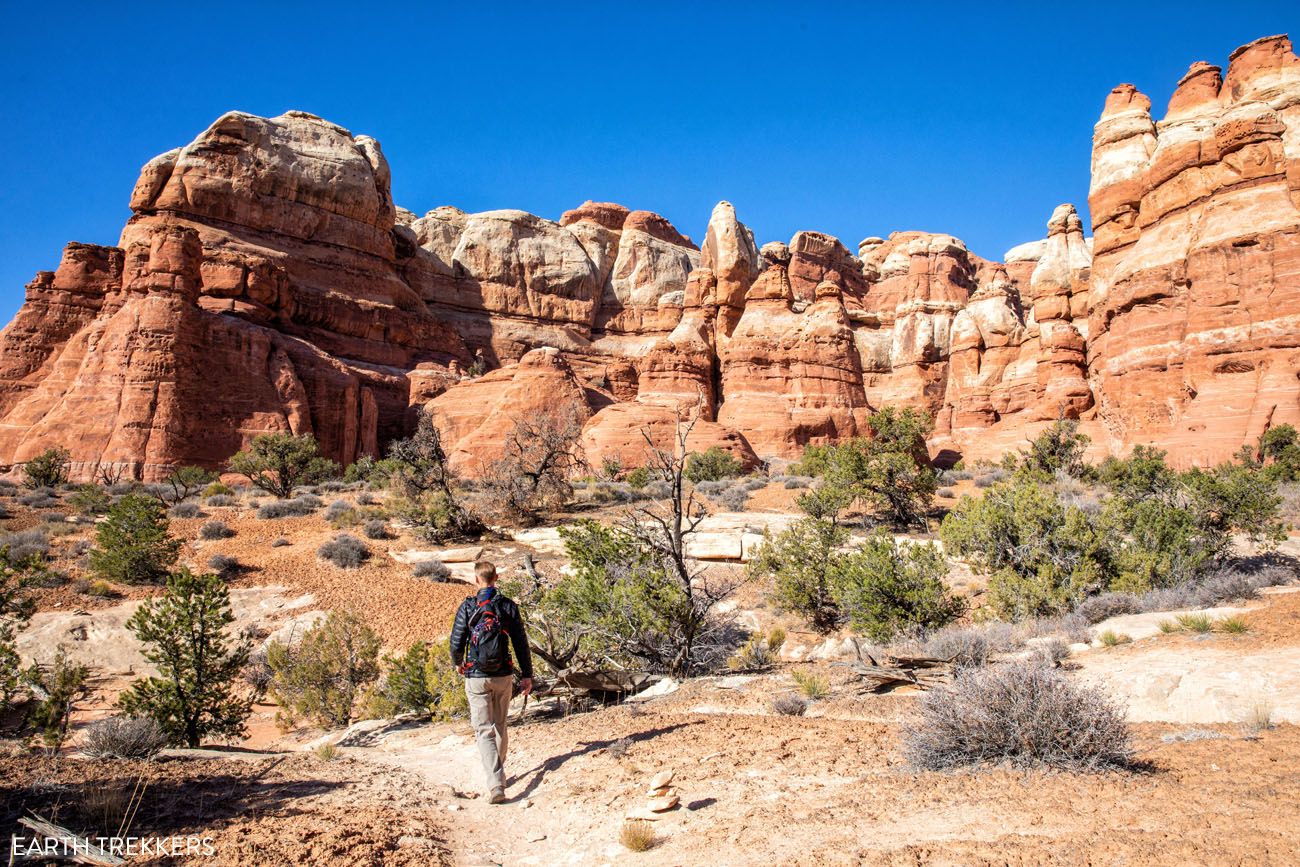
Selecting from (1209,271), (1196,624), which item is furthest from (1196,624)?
(1209,271)

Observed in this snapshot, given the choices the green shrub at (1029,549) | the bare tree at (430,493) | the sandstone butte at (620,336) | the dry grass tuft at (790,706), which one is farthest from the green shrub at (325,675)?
the sandstone butte at (620,336)

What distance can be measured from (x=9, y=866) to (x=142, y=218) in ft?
168

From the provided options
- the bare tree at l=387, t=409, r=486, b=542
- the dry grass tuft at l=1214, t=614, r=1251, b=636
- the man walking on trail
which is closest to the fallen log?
the dry grass tuft at l=1214, t=614, r=1251, b=636

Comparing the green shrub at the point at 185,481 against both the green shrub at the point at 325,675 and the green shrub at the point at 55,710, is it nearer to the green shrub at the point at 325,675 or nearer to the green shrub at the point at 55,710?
the green shrub at the point at 325,675

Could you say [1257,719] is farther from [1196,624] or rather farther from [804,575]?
[804,575]

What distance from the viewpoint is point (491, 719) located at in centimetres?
573

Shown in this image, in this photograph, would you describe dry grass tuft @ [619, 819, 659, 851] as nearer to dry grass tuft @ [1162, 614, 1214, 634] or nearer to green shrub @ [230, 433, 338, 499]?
dry grass tuft @ [1162, 614, 1214, 634]

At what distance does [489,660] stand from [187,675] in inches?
245

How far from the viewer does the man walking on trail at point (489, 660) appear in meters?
5.62

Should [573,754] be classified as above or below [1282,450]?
below

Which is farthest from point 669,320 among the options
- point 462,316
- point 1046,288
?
point 1046,288

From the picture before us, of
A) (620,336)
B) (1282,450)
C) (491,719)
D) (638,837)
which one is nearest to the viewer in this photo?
(638,837)

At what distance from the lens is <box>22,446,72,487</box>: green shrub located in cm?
2612

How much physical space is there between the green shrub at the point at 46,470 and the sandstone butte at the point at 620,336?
1.27m
